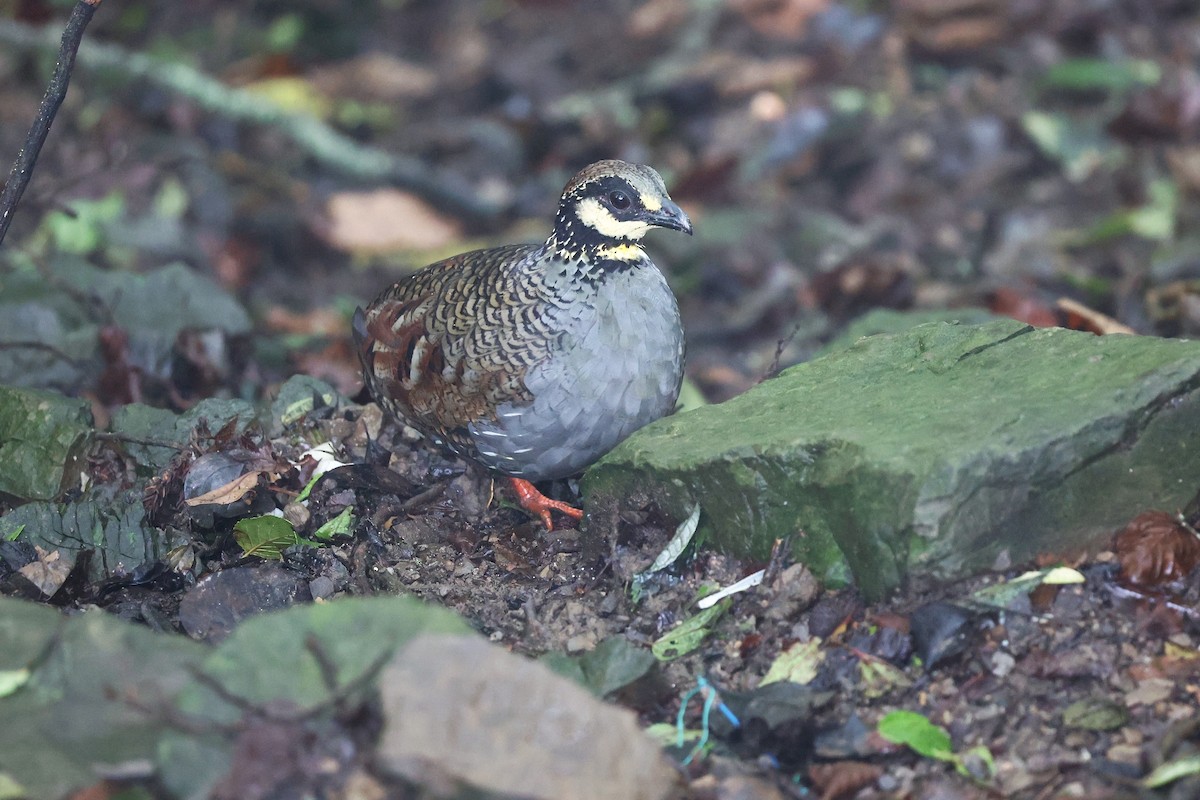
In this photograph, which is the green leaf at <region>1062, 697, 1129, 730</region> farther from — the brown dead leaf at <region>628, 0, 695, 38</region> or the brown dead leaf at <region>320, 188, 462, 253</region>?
the brown dead leaf at <region>628, 0, 695, 38</region>

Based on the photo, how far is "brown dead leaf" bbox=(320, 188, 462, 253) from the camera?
869 cm

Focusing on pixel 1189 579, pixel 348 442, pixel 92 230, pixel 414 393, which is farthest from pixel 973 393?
pixel 92 230

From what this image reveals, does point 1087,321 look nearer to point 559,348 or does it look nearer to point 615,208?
point 615,208

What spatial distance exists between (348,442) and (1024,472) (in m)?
2.62

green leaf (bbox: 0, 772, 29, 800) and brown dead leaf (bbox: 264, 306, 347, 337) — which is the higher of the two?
green leaf (bbox: 0, 772, 29, 800)

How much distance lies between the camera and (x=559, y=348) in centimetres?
451

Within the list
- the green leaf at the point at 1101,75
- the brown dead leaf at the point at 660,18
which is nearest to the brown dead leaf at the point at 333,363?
the brown dead leaf at the point at 660,18

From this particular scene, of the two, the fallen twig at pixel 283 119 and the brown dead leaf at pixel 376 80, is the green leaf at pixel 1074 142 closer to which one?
the fallen twig at pixel 283 119

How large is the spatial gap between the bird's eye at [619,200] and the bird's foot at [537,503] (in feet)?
3.31

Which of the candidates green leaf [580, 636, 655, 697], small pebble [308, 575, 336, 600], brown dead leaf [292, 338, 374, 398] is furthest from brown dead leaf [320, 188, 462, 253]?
green leaf [580, 636, 655, 697]

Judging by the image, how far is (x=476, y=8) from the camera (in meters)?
11.0

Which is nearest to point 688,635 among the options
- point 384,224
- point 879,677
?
point 879,677

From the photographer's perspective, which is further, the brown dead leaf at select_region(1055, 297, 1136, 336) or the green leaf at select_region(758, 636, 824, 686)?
the brown dead leaf at select_region(1055, 297, 1136, 336)

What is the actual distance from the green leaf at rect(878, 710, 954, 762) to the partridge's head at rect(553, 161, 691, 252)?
1.95 m
